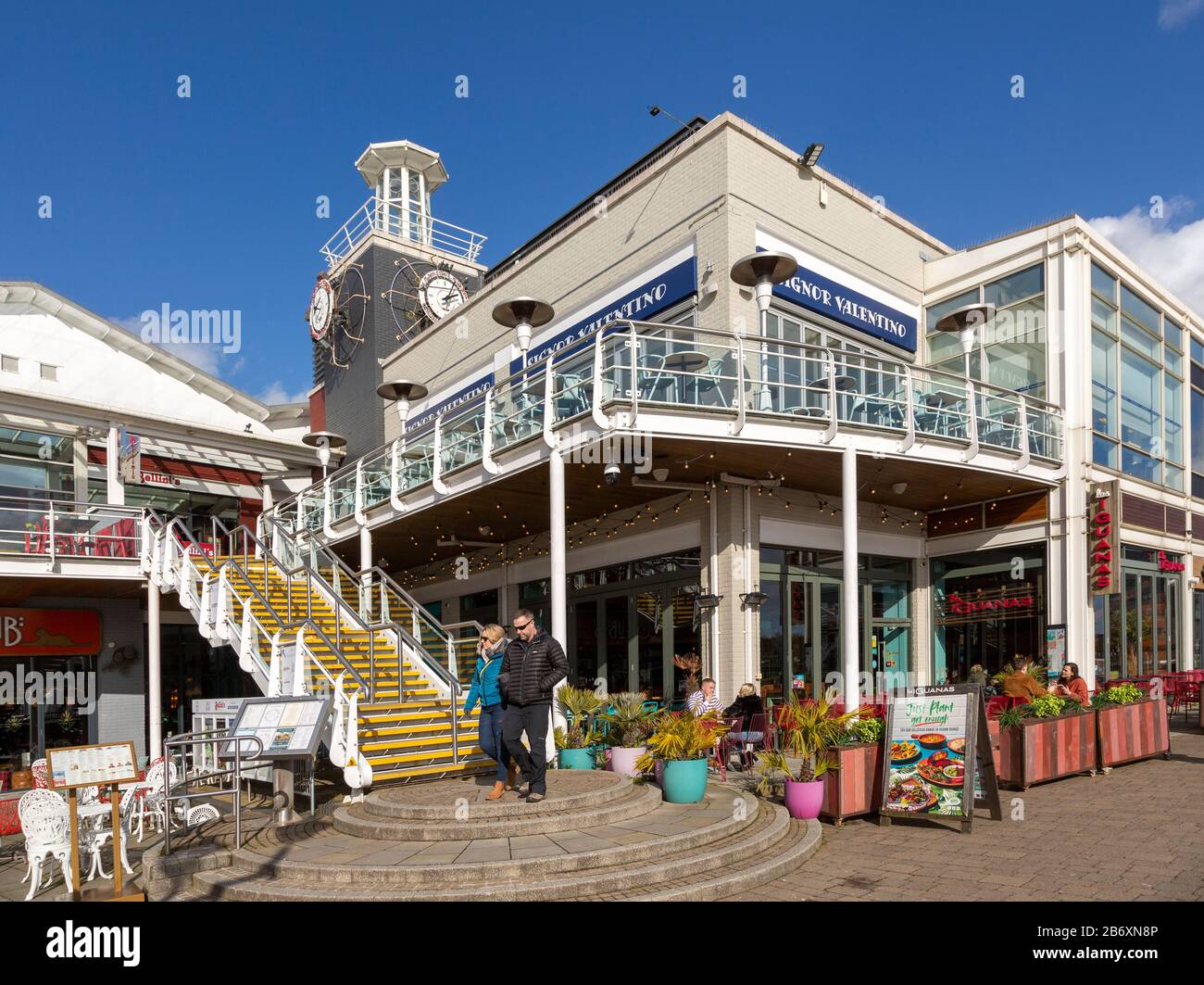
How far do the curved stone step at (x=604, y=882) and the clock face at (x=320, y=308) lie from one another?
2437 cm

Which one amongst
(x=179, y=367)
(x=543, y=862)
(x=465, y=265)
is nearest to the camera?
(x=543, y=862)

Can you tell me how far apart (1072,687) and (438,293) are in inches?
844

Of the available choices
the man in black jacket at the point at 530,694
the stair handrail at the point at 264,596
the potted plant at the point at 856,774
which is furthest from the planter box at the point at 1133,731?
the stair handrail at the point at 264,596

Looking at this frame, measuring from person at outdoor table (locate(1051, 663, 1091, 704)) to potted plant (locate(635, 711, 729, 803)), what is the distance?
5.48 meters

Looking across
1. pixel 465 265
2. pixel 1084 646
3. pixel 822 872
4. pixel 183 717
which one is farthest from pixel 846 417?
pixel 465 265

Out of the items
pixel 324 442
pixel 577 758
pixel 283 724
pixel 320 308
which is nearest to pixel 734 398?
pixel 577 758

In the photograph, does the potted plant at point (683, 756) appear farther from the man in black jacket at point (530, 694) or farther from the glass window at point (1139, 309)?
the glass window at point (1139, 309)

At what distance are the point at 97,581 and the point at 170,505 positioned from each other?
603cm

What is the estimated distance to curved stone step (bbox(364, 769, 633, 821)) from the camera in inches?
309

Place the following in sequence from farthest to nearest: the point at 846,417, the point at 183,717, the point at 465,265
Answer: the point at 465,265
the point at 183,717
the point at 846,417

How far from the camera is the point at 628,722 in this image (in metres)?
10.5

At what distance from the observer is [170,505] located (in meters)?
23.6

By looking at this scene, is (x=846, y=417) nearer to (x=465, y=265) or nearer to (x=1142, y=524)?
(x=1142, y=524)
